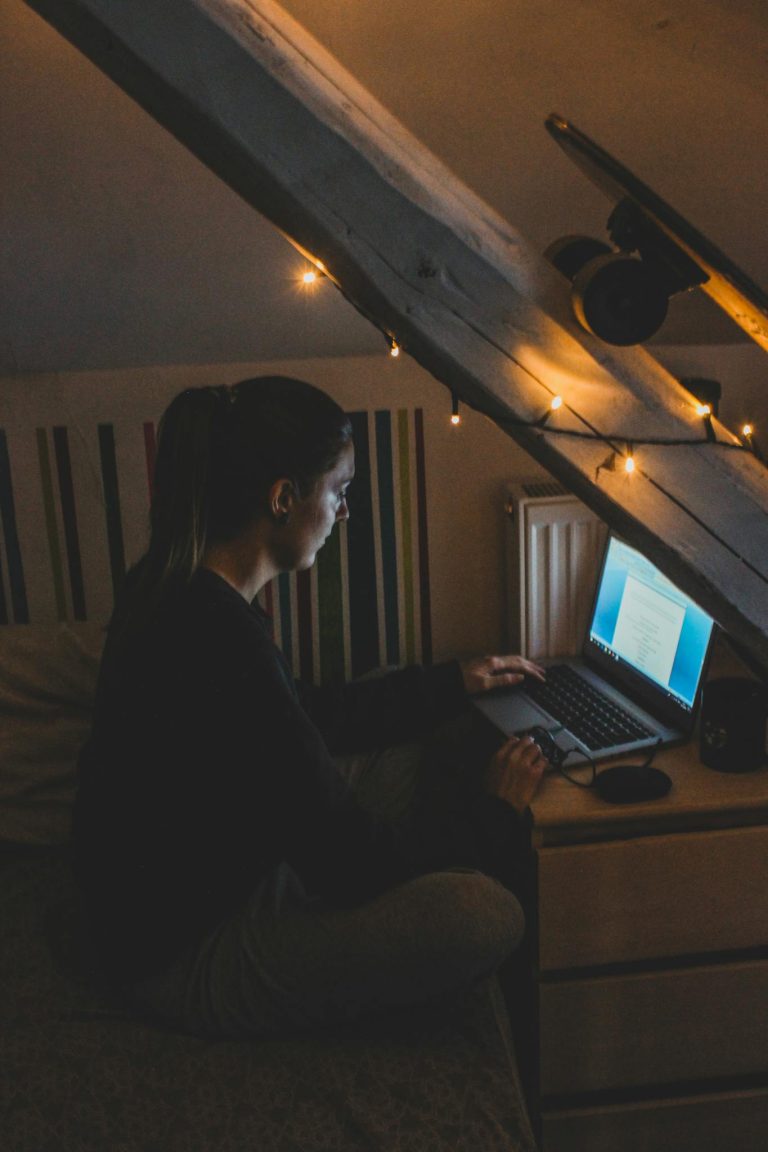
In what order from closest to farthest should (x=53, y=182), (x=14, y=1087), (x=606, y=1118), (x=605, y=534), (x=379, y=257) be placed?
(x=379, y=257)
(x=14, y=1087)
(x=606, y=1118)
(x=53, y=182)
(x=605, y=534)

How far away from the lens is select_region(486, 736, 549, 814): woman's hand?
63.6 inches

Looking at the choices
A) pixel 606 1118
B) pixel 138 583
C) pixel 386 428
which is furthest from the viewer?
pixel 386 428

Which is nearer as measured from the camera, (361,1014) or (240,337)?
(361,1014)

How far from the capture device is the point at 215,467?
1443 millimetres

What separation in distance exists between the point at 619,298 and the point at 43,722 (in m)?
1.35

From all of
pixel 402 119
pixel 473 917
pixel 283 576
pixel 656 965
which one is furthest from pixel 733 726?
pixel 402 119

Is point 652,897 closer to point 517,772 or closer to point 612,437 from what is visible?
point 517,772

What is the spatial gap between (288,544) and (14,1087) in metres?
0.78

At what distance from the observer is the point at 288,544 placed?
4.96ft

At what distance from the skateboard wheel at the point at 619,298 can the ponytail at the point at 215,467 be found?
1.67ft

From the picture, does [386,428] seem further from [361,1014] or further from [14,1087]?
[14,1087]

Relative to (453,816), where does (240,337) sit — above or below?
above

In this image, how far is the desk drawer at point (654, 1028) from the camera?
1.64 metres

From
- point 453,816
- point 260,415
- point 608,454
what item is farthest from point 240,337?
point 608,454
